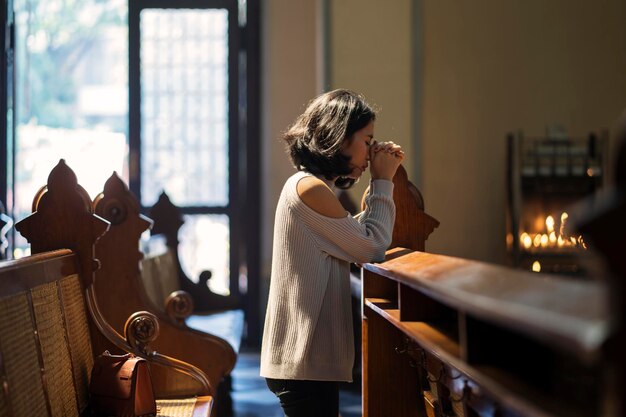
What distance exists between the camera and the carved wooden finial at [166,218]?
6.96 metres

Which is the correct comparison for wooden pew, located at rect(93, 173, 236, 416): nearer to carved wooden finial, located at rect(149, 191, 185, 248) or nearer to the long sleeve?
the long sleeve

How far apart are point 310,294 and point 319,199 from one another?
266 mm

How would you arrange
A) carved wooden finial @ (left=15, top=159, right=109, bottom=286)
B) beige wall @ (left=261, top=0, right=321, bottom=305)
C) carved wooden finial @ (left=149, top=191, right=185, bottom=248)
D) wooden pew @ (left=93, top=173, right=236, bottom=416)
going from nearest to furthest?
1. carved wooden finial @ (left=15, top=159, right=109, bottom=286)
2. wooden pew @ (left=93, top=173, right=236, bottom=416)
3. carved wooden finial @ (left=149, top=191, right=185, bottom=248)
4. beige wall @ (left=261, top=0, right=321, bottom=305)

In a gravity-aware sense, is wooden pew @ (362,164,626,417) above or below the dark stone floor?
above

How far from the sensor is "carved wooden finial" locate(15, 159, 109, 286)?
3.02m

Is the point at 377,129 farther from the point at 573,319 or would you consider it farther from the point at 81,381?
the point at 573,319

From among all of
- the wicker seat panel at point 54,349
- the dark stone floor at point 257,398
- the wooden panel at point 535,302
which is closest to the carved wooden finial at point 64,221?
the wicker seat panel at point 54,349

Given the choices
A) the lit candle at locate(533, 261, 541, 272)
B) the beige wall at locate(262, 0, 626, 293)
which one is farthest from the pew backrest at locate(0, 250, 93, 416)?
Result: the beige wall at locate(262, 0, 626, 293)

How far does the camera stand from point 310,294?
248 cm

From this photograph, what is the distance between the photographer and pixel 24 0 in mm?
9133

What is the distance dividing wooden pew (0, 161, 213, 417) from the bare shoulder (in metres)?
0.77

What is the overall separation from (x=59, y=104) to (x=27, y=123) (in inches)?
21.6

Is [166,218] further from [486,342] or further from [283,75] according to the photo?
[486,342]

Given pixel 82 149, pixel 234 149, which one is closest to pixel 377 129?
pixel 234 149
